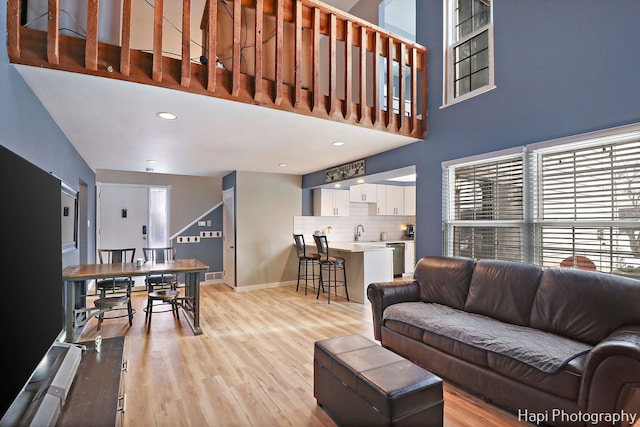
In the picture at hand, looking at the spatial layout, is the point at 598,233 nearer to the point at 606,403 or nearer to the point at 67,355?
the point at 606,403

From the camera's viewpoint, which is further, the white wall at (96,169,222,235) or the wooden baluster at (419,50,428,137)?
the white wall at (96,169,222,235)

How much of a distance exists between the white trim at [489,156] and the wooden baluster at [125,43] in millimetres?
3240

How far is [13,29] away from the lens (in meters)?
2.04

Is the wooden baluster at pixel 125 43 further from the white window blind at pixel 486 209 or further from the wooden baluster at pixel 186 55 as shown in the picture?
the white window blind at pixel 486 209

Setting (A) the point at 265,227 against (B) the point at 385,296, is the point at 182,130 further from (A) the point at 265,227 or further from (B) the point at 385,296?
(A) the point at 265,227

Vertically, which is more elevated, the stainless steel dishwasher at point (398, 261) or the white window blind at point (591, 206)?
the white window blind at point (591, 206)

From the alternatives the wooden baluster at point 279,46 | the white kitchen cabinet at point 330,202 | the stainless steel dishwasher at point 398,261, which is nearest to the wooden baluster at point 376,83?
the wooden baluster at point 279,46

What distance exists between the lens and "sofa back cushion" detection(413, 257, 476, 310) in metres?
3.15

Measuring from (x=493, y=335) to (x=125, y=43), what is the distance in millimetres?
3390

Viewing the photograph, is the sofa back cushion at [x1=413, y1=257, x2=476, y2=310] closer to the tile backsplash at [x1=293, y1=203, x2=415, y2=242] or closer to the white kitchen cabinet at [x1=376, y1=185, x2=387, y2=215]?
the tile backsplash at [x1=293, y1=203, x2=415, y2=242]

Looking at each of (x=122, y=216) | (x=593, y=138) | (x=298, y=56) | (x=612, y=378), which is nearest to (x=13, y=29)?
(x=298, y=56)

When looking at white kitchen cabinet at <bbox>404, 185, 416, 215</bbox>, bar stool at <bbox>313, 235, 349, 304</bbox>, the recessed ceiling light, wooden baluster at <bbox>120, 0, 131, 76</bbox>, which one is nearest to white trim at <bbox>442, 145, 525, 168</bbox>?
bar stool at <bbox>313, 235, 349, 304</bbox>

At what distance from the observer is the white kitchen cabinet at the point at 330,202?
6809mm

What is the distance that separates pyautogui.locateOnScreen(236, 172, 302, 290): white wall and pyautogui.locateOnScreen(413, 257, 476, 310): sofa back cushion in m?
3.55
